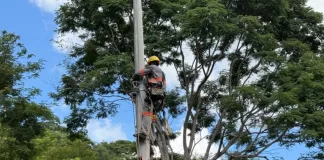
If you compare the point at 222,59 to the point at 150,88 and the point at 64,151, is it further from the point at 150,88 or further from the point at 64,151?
the point at 64,151

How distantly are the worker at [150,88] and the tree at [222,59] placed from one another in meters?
5.25

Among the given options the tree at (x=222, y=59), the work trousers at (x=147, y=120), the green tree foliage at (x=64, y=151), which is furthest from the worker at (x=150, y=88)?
the green tree foliage at (x=64, y=151)

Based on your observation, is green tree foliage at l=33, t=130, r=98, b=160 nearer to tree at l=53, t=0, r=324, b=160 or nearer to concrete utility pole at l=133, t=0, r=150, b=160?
tree at l=53, t=0, r=324, b=160

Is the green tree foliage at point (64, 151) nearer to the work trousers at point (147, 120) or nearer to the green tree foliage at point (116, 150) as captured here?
the green tree foliage at point (116, 150)

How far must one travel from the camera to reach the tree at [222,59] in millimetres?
11891

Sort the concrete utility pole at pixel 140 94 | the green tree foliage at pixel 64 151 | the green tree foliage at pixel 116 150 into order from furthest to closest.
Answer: the green tree foliage at pixel 116 150 → the green tree foliage at pixel 64 151 → the concrete utility pole at pixel 140 94

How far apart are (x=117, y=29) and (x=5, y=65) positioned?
3482 mm

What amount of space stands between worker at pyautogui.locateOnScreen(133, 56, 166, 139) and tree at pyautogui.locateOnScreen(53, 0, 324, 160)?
525 cm

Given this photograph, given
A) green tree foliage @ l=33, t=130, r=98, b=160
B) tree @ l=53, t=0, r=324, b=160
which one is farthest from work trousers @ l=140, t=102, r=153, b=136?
green tree foliage @ l=33, t=130, r=98, b=160

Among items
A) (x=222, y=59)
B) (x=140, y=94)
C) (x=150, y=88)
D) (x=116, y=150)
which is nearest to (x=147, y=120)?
(x=140, y=94)

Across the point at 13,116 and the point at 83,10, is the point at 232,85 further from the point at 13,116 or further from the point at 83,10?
the point at 13,116

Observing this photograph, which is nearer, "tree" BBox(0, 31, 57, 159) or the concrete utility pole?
the concrete utility pole

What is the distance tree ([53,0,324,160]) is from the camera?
11891mm

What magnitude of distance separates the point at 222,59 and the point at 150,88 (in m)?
8.35
